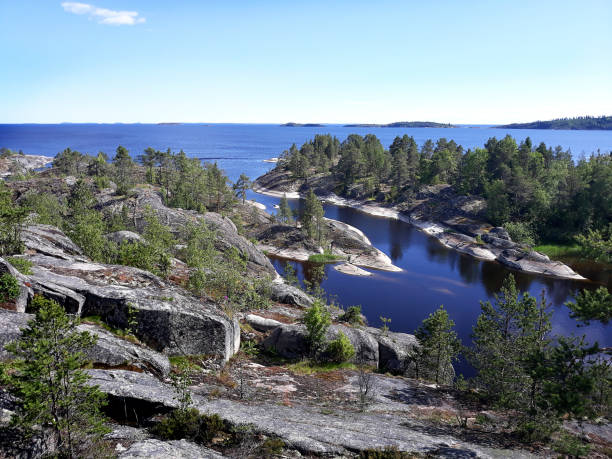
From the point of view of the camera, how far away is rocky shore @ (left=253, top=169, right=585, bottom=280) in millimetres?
82125

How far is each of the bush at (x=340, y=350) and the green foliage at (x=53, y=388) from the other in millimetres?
18705

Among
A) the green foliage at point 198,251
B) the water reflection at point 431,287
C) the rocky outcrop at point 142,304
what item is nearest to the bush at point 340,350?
the rocky outcrop at point 142,304

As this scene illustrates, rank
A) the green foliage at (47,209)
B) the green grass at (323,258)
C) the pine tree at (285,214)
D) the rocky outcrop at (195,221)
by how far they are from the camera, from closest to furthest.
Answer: the green foliage at (47,209)
the rocky outcrop at (195,221)
the green grass at (323,258)
the pine tree at (285,214)

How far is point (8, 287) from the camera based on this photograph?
59.4 ft

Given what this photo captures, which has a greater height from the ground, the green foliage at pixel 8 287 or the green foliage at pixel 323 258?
the green foliage at pixel 8 287

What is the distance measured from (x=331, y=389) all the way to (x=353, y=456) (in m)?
9.03

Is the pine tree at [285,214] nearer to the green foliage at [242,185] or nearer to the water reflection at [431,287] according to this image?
the green foliage at [242,185]

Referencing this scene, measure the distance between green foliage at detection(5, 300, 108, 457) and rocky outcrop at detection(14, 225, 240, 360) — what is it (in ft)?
31.1

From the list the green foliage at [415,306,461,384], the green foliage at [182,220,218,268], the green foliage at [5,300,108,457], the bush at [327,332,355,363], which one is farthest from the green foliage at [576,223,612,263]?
the green foliage at [182,220,218,268]

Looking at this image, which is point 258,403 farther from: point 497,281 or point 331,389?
point 497,281

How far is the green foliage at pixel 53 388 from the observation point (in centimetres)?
1088

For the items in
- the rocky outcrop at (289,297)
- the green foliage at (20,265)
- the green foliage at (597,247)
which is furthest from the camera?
the rocky outcrop at (289,297)

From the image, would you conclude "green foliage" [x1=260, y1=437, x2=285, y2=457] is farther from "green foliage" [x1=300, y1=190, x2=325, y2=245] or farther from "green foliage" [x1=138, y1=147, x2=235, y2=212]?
"green foliage" [x1=138, y1=147, x2=235, y2=212]

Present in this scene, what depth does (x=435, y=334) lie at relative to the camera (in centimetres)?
3022
